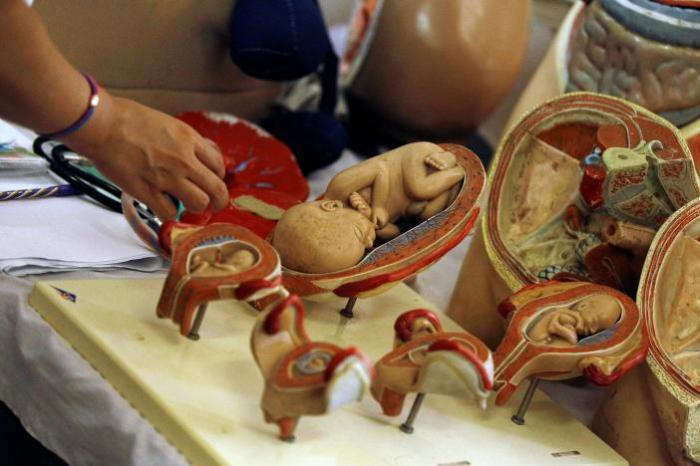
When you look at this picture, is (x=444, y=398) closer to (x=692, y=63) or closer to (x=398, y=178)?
(x=398, y=178)

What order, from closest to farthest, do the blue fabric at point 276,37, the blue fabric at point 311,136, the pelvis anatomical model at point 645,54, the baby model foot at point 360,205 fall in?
the baby model foot at point 360,205, the pelvis anatomical model at point 645,54, the blue fabric at point 276,37, the blue fabric at point 311,136

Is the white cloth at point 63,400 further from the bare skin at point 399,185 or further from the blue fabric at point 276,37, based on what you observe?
the blue fabric at point 276,37

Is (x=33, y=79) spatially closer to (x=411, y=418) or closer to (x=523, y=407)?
(x=411, y=418)

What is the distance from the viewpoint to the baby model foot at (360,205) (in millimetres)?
873

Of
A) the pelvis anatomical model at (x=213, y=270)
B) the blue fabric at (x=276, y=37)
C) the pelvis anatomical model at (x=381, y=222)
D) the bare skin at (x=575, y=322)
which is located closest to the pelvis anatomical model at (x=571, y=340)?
the bare skin at (x=575, y=322)

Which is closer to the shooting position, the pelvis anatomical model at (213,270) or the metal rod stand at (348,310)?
the pelvis anatomical model at (213,270)

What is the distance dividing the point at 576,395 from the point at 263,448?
19.9 inches

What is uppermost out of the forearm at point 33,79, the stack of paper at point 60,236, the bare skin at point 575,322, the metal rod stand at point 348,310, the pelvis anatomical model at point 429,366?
the forearm at point 33,79

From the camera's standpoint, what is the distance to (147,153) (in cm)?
77

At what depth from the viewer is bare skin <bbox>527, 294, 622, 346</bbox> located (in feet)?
2.62

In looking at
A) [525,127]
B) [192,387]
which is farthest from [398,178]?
[192,387]

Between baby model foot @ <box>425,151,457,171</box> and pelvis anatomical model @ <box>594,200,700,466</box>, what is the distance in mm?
215

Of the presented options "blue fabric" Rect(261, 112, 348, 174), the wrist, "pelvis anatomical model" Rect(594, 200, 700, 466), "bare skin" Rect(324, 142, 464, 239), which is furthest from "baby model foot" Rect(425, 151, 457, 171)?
"blue fabric" Rect(261, 112, 348, 174)

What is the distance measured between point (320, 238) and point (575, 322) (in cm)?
25
